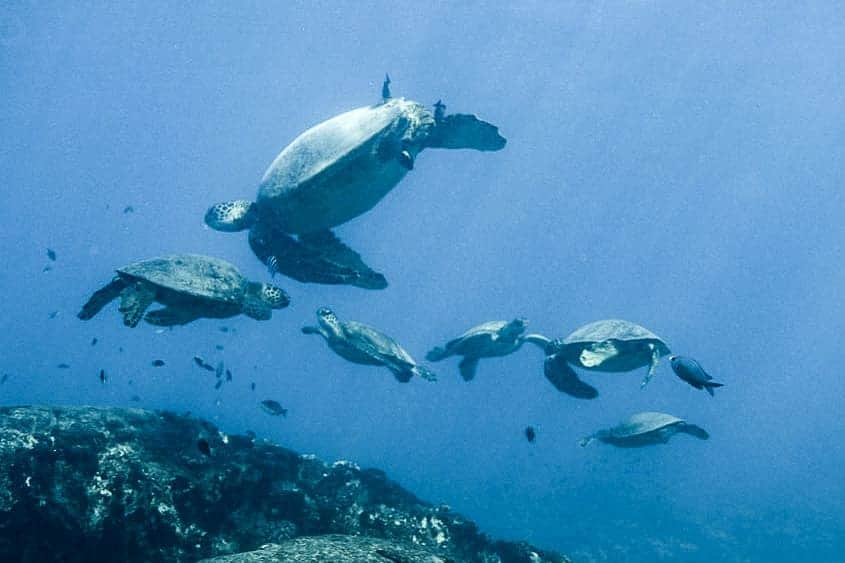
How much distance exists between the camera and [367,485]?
835 centimetres

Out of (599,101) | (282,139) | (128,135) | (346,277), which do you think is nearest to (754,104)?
(599,101)

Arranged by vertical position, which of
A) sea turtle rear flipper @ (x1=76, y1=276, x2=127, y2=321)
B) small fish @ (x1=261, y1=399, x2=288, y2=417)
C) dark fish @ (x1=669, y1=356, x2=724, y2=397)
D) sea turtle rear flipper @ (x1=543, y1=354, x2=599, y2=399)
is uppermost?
sea turtle rear flipper @ (x1=543, y1=354, x2=599, y2=399)

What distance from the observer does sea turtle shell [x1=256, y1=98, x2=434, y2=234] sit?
7.57 metres

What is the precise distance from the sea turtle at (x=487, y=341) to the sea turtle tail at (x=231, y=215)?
196 inches

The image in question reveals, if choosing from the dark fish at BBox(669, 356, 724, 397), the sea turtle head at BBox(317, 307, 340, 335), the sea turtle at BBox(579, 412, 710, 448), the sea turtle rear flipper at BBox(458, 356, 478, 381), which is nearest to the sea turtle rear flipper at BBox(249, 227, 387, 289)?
the sea turtle head at BBox(317, 307, 340, 335)

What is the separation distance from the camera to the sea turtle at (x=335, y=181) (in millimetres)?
7652

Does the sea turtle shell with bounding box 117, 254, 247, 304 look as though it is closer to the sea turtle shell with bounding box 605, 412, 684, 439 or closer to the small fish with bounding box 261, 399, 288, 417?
the small fish with bounding box 261, 399, 288, 417

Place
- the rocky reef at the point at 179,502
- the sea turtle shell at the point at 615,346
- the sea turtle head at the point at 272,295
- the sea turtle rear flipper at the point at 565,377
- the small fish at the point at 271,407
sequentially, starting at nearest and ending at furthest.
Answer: the rocky reef at the point at 179,502, the sea turtle head at the point at 272,295, the sea turtle shell at the point at 615,346, the sea turtle rear flipper at the point at 565,377, the small fish at the point at 271,407

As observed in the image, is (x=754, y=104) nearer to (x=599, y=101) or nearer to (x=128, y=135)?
(x=599, y=101)

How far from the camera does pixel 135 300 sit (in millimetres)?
6539

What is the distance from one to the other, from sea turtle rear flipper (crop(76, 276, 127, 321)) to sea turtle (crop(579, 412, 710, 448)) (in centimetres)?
871

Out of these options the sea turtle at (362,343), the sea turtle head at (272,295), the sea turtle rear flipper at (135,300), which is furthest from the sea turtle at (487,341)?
the sea turtle rear flipper at (135,300)

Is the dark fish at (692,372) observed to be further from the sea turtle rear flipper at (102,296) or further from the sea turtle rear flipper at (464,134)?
the sea turtle rear flipper at (102,296)

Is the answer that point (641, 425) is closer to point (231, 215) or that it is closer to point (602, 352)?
point (602, 352)
